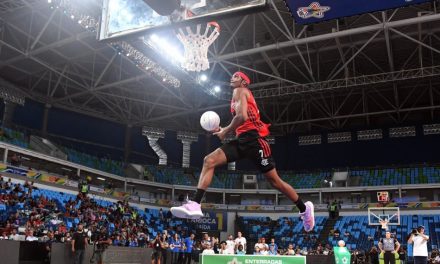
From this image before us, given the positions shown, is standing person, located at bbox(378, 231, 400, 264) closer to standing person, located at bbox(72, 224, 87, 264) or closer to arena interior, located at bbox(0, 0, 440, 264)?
arena interior, located at bbox(0, 0, 440, 264)

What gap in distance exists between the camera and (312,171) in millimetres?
38938

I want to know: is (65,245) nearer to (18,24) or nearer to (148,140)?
(18,24)

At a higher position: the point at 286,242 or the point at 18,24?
the point at 18,24

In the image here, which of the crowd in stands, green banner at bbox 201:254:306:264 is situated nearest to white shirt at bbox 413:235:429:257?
green banner at bbox 201:254:306:264

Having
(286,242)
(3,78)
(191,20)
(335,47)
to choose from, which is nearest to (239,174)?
(286,242)

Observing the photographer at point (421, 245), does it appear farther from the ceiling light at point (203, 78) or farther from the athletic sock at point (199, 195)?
the ceiling light at point (203, 78)

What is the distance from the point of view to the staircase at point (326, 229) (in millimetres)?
Answer: 32300

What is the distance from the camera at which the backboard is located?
7855 mm

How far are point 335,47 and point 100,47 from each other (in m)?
14.4

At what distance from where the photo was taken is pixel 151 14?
345 inches

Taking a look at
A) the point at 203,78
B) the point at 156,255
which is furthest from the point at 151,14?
the point at 203,78

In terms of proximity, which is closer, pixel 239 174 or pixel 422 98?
pixel 422 98

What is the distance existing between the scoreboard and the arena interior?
9.05 m

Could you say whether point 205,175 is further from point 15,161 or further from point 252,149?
point 15,161
